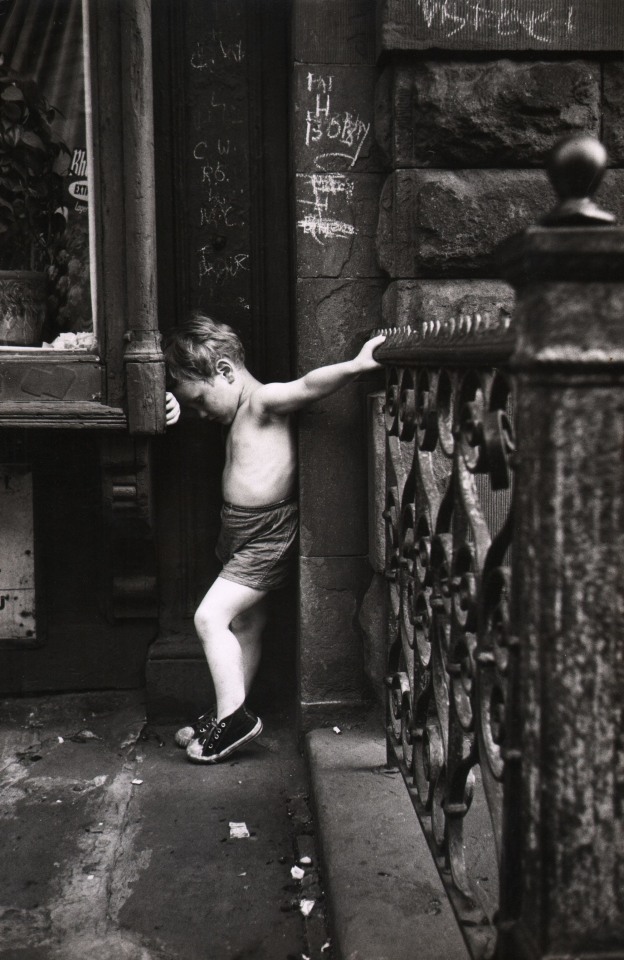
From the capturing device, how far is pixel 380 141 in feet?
10.0

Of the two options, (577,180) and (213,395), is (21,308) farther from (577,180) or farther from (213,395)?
(577,180)

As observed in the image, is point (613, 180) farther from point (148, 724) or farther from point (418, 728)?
point (148, 724)

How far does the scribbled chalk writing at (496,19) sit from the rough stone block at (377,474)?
1.11 meters

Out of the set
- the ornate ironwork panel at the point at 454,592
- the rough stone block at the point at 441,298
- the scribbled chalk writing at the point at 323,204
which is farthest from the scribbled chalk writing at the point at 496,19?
the ornate ironwork panel at the point at 454,592

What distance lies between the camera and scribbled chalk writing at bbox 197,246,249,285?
3451 mm

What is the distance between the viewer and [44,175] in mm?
3410

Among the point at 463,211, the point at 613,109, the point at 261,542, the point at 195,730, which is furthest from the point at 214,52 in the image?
the point at 195,730

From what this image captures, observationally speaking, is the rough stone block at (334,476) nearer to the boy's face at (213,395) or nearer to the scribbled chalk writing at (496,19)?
the boy's face at (213,395)

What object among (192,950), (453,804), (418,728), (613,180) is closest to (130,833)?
(192,950)

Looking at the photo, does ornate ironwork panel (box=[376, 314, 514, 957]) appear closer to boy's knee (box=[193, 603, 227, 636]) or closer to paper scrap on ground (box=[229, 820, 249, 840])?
paper scrap on ground (box=[229, 820, 249, 840])

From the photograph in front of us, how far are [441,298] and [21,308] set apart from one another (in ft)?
4.77

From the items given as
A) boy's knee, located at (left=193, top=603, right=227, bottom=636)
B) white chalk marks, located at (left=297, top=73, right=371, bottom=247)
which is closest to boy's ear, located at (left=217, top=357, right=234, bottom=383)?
white chalk marks, located at (left=297, top=73, right=371, bottom=247)

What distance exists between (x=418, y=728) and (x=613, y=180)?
1801 mm

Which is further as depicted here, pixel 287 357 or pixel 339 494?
pixel 287 357
